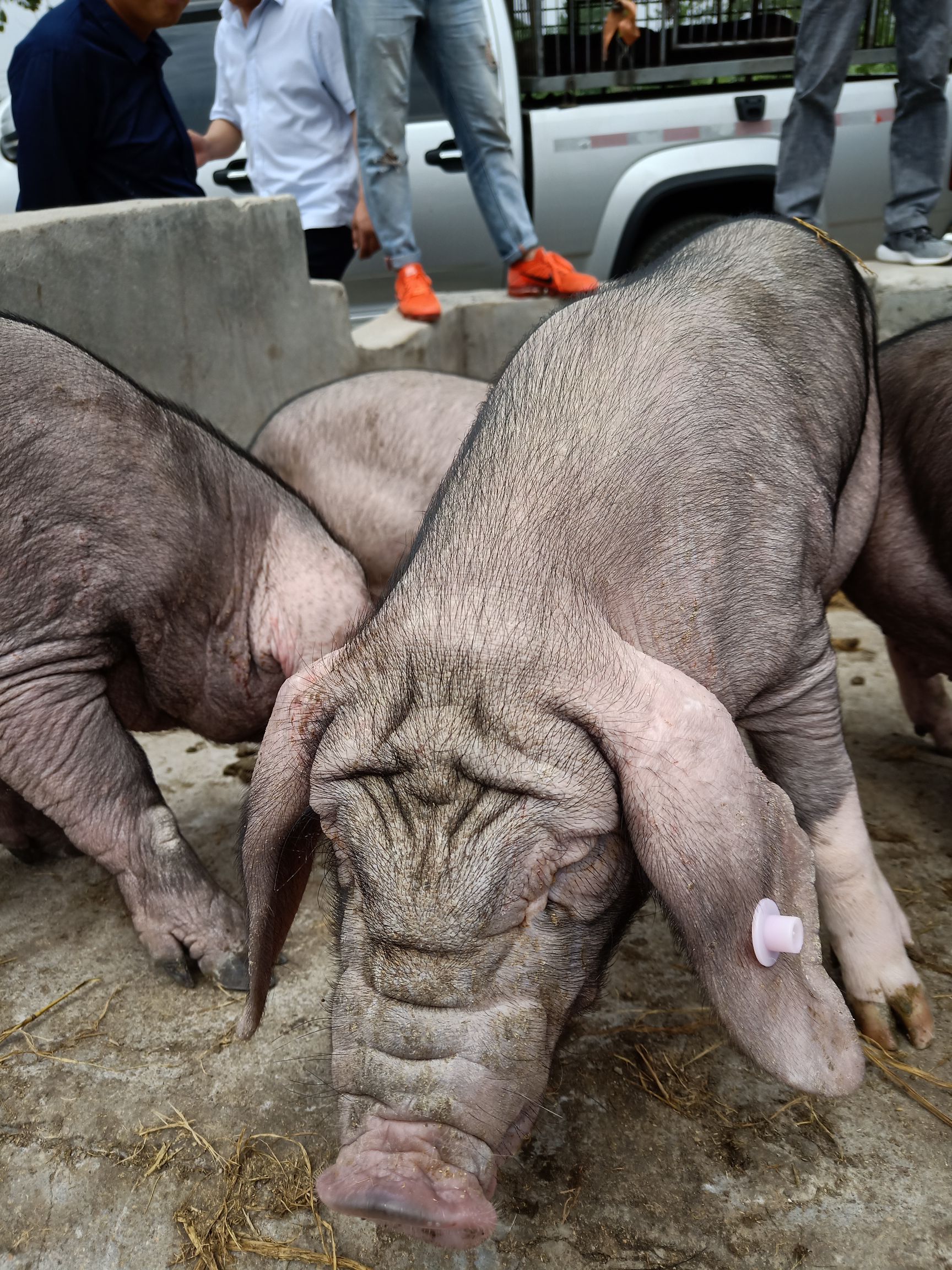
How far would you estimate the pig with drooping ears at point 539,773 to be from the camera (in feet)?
6.56

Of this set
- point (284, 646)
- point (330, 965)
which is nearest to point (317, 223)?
point (284, 646)

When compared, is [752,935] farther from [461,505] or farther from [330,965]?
[330,965]

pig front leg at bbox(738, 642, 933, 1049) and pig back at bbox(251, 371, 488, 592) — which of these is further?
pig back at bbox(251, 371, 488, 592)

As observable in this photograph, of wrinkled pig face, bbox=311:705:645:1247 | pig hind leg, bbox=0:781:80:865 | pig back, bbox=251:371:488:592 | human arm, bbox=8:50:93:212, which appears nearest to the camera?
wrinkled pig face, bbox=311:705:645:1247

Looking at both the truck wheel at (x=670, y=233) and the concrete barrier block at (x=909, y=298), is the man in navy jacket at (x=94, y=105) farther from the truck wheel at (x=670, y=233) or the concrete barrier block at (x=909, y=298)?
the truck wheel at (x=670, y=233)

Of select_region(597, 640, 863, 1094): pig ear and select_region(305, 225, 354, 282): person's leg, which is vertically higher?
select_region(305, 225, 354, 282): person's leg

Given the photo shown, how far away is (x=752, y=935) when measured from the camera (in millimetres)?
2047

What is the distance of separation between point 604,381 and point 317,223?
180 inches

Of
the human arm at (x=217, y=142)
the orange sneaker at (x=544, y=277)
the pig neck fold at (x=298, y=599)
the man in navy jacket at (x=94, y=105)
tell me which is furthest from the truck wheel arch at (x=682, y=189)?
the pig neck fold at (x=298, y=599)

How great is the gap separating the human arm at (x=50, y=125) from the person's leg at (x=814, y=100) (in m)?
3.54

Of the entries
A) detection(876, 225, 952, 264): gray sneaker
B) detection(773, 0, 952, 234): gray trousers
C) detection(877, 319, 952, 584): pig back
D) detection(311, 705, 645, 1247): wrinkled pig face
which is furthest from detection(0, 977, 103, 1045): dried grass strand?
detection(876, 225, 952, 264): gray sneaker

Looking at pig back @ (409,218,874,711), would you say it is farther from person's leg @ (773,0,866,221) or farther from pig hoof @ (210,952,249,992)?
person's leg @ (773,0,866,221)

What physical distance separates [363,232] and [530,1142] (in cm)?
555

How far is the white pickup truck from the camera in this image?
783 centimetres
